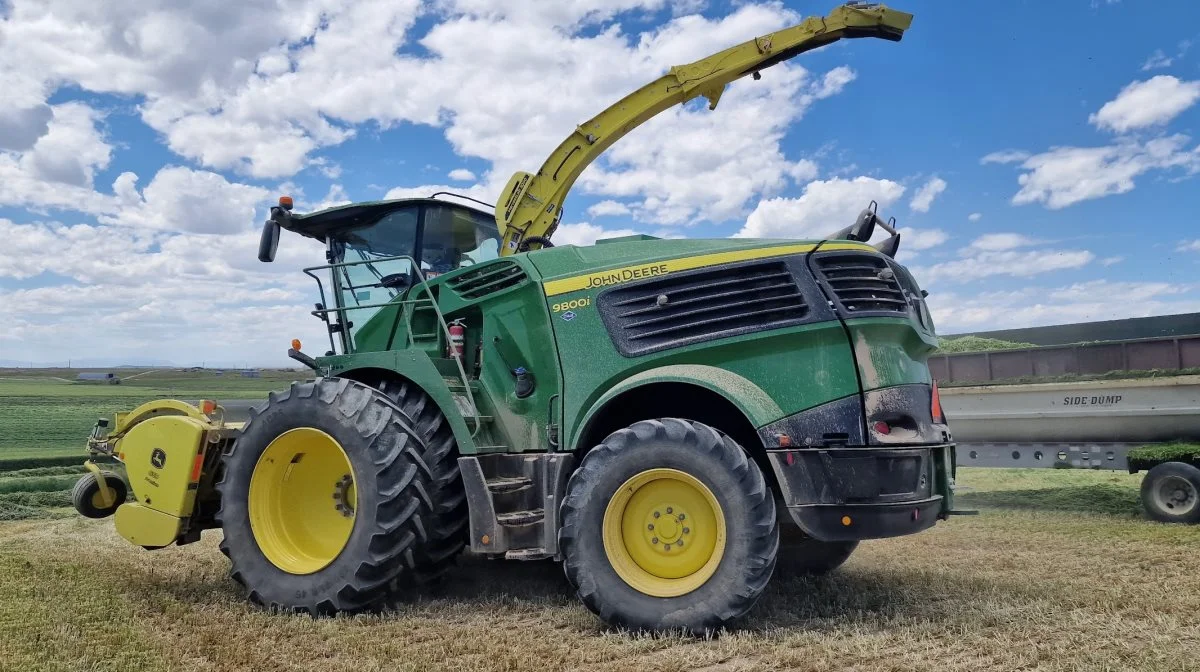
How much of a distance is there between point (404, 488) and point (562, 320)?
4.29 feet

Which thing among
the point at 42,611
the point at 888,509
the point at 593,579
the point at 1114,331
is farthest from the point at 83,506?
the point at 1114,331

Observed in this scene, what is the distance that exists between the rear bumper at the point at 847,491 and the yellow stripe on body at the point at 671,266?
42.5 inches

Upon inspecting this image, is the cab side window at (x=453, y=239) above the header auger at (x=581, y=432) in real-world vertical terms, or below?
above

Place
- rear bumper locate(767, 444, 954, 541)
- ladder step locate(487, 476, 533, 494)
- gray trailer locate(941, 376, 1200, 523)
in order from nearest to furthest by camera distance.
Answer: rear bumper locate(767, 444, 954, 541), ladder step locate(487, 476, 533, 494), gray trailer locate(941, 376, 1200, 523)

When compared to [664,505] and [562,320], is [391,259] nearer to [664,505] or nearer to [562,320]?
[562,320]

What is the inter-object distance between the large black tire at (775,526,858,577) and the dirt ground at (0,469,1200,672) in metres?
0.13

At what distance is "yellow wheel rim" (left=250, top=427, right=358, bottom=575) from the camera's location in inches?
202

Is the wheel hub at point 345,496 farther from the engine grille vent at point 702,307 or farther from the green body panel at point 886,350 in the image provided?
the green body panel at point 886,350

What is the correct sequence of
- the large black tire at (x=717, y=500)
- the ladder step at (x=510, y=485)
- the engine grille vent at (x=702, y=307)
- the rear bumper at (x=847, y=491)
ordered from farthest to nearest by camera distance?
1. the ladder step at (x=510, y=485)
2. the engine grille vent at (x=702, y=307)
3. the rear bumper at (x=847, y=491)
4. the large black tire at (x=717, y=500)

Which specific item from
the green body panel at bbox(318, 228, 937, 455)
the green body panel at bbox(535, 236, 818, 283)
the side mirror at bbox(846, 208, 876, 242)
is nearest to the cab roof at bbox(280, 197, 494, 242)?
the green body panel at bbox(318, 228, 937, 455)

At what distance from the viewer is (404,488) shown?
472 cm

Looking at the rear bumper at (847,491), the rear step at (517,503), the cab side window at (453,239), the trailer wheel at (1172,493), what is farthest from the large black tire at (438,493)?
the trailer wheel at (1172,493)

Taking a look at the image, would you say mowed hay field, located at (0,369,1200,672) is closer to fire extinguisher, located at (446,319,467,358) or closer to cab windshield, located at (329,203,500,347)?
fire extinguisher, located at (446,319,467,358)

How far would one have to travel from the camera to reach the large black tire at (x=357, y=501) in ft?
15.4
